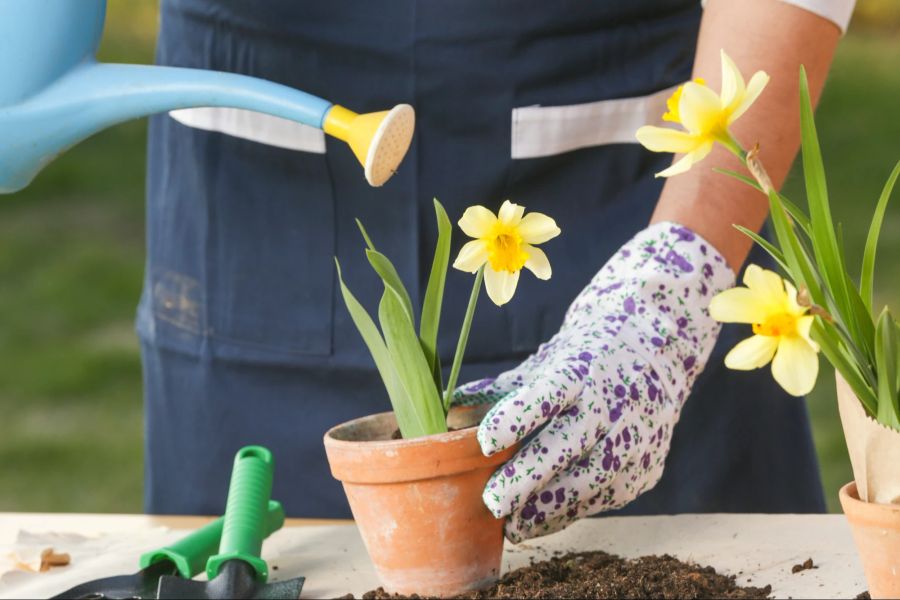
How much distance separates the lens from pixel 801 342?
0.64m

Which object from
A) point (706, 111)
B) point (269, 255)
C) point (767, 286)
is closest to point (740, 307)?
point (767, 286)

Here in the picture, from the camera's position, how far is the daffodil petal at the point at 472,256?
0.89 meters

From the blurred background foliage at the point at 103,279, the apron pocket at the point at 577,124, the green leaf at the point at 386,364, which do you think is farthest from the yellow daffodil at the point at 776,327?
the blurred background foliage at the point at 103,279

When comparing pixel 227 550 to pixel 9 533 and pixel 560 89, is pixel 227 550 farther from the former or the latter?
pixel 560 89

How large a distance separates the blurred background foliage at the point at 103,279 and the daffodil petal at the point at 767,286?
3.63 feet

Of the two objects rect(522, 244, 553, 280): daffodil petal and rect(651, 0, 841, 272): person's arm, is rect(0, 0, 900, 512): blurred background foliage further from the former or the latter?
rect(522, 244, 553, 280): daffodil petal

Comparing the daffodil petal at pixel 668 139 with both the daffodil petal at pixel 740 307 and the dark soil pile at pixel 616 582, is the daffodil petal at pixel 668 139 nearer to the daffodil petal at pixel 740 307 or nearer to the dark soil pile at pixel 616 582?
the daffodil petal at pixel 740 307

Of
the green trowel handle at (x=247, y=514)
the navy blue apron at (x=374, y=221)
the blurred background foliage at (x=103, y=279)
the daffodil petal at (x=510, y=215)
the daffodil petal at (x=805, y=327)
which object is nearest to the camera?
the daffodil petal at (x=805, y=327)

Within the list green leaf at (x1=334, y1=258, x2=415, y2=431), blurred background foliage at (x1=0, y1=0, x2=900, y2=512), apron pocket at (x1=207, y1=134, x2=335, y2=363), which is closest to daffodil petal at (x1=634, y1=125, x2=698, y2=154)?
green leaf at (x1=334, y1=258, x2=415, y2=431)

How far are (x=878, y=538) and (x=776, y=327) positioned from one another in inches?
7.2

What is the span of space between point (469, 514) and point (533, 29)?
54 centimetres

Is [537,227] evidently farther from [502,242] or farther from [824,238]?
[824,238]

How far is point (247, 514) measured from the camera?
104cm

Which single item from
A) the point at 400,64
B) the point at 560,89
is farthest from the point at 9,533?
the point at 560,89
